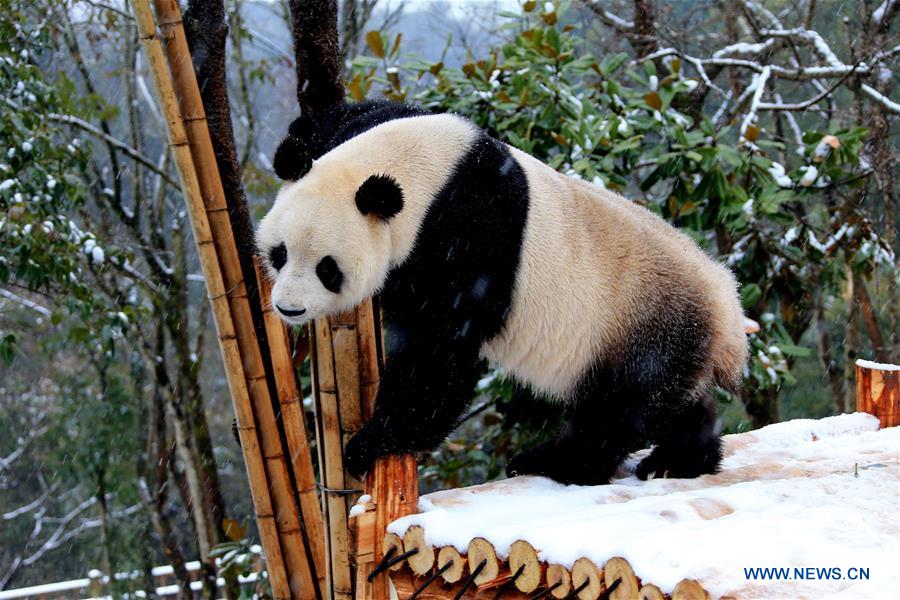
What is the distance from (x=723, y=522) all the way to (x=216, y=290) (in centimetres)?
166

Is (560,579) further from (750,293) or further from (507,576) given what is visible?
(750,293)

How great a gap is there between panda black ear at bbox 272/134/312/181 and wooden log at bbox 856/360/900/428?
2.49 m

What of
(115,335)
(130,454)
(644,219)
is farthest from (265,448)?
(130,454)

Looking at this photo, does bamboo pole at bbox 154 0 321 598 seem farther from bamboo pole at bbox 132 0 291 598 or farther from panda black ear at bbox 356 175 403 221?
panda black ear at bbox 356 175 403 221

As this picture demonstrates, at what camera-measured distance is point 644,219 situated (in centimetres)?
316

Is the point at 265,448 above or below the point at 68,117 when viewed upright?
below

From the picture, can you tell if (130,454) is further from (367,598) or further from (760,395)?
(367,598)

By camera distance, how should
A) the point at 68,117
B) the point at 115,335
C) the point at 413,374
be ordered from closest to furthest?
1. the point at 413,374
2. the point at 115,335
3. the point at 68,117

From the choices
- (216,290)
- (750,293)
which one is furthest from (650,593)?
(750,293)

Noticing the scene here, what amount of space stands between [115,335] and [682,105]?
4.00m

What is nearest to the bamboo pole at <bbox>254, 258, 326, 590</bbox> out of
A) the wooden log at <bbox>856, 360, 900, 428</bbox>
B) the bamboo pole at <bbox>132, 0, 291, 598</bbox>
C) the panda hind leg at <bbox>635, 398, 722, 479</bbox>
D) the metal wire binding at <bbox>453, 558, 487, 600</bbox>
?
the bamboo pole at <bbox>132, 0, 291, 598</bbox>

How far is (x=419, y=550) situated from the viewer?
Result: 7.59 ft

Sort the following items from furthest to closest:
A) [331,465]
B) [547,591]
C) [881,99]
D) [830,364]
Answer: [830,364]
[881,99]
[331,465]
[547,591]

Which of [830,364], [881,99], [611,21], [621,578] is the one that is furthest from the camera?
[830,364]
